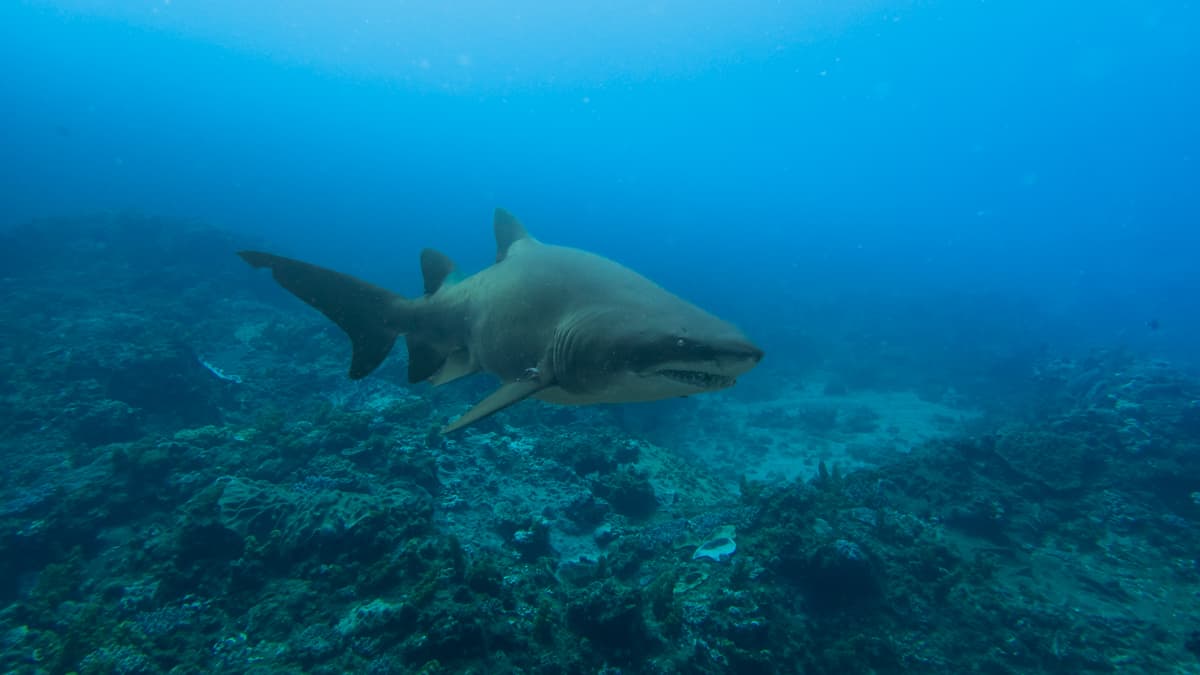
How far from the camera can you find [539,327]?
355 centimetres

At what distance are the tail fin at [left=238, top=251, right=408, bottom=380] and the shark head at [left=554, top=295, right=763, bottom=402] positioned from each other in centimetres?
193

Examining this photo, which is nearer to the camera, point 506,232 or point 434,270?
point 434,270

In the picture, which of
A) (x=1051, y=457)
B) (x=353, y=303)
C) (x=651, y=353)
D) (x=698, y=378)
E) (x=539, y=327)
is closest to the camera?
(x=651, y=353)

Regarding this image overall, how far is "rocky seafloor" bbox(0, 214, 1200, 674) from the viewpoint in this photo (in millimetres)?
5039

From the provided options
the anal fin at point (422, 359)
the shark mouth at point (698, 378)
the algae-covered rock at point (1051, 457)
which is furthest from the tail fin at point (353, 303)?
the algae-covered rock at point (1051, 457)

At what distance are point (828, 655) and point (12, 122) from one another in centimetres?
18991

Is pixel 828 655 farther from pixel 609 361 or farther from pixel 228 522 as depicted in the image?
pixel 228 522

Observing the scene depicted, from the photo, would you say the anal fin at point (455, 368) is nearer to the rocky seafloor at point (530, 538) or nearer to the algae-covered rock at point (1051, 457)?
the rocky seafloor at point (530, 538)

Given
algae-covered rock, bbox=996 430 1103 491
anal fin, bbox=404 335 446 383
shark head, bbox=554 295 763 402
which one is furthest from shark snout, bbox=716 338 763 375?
algae-covered rock, bbox=996 430 1103 491

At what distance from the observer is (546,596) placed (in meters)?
5.54

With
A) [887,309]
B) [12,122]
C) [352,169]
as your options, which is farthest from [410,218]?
[12,122]

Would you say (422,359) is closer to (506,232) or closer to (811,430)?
(506,232)

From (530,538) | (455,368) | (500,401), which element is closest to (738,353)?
(500,401)

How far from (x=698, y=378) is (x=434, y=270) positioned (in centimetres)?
311
